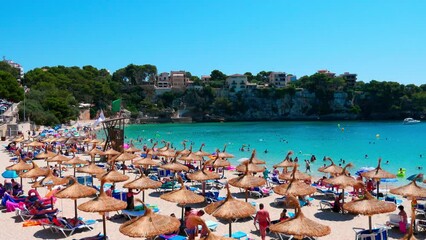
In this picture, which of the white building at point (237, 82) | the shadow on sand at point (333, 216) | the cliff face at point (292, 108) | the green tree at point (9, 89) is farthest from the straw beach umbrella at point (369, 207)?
the white building at point (237, 82)

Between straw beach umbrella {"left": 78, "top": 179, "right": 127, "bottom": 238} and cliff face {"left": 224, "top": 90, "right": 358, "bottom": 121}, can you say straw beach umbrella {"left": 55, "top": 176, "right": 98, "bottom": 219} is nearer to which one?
straw beach umbrella {"left": 78, "top": 179, "right": 127, "bottom": 238}

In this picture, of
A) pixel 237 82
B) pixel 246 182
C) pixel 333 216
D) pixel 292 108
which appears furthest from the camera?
pixel 237 82

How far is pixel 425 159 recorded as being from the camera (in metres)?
36.6

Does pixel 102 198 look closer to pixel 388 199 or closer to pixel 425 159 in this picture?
pixel 388 199

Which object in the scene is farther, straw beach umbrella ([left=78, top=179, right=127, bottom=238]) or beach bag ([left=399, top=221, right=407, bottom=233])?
beach bag ([left=399, top=221, right=407, bottom=233])

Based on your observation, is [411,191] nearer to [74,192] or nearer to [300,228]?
[300,228]

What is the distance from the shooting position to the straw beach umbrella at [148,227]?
7.77 m

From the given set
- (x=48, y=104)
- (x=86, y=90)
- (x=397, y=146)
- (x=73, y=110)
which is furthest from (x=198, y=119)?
(x=397, y=146)

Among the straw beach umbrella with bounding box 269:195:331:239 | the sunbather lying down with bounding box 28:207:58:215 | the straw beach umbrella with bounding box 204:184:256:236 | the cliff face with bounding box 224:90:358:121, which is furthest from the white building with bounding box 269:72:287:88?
the straw beach umbrella with bounding box 269:195:331:239

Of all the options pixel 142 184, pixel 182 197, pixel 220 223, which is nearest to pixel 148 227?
pixel 182 197

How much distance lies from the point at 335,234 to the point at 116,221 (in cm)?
647

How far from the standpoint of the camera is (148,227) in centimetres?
789

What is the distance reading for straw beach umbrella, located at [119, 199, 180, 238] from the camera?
777cm

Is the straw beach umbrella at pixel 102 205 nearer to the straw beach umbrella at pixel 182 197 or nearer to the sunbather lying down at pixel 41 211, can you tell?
the straw beach umbrella at pixel 182 197
